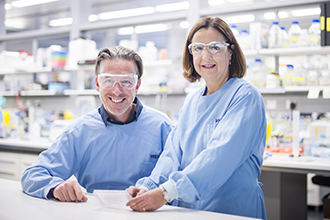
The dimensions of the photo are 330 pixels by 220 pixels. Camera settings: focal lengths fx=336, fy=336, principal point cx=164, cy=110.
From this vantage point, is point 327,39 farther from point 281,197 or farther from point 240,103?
point 240,103

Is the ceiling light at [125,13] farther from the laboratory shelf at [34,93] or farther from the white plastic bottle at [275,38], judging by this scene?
the white plastic bottle at [275,38]

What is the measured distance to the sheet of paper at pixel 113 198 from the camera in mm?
1299

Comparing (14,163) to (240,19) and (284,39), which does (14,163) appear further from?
(240,19)

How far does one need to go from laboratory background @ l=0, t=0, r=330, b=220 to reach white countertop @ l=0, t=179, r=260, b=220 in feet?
5.31

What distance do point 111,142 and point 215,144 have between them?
0.62 m

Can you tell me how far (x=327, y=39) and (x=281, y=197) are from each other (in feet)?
4.64

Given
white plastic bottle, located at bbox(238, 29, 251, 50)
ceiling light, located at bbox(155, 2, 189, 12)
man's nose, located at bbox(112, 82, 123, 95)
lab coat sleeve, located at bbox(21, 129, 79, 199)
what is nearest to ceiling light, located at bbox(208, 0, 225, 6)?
ceiling light, located at bbox(155, 2, 189, 12)

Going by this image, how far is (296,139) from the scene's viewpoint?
292 cm

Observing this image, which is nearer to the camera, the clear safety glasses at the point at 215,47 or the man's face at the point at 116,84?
the clear safety glasses at the point at 215,47

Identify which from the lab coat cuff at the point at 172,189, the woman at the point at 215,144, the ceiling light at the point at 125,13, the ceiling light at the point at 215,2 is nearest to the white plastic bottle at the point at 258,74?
the woman at the point at 215,144

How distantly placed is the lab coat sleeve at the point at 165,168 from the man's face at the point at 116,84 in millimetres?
346

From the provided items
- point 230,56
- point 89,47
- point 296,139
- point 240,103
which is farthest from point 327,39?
point 89,47

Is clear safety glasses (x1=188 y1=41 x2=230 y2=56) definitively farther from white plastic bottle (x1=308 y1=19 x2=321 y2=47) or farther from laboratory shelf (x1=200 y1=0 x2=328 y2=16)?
laboratory shelf (x1=200 y1=0 x2=328 y2=16)

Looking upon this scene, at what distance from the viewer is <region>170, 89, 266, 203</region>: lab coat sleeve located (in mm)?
1281
